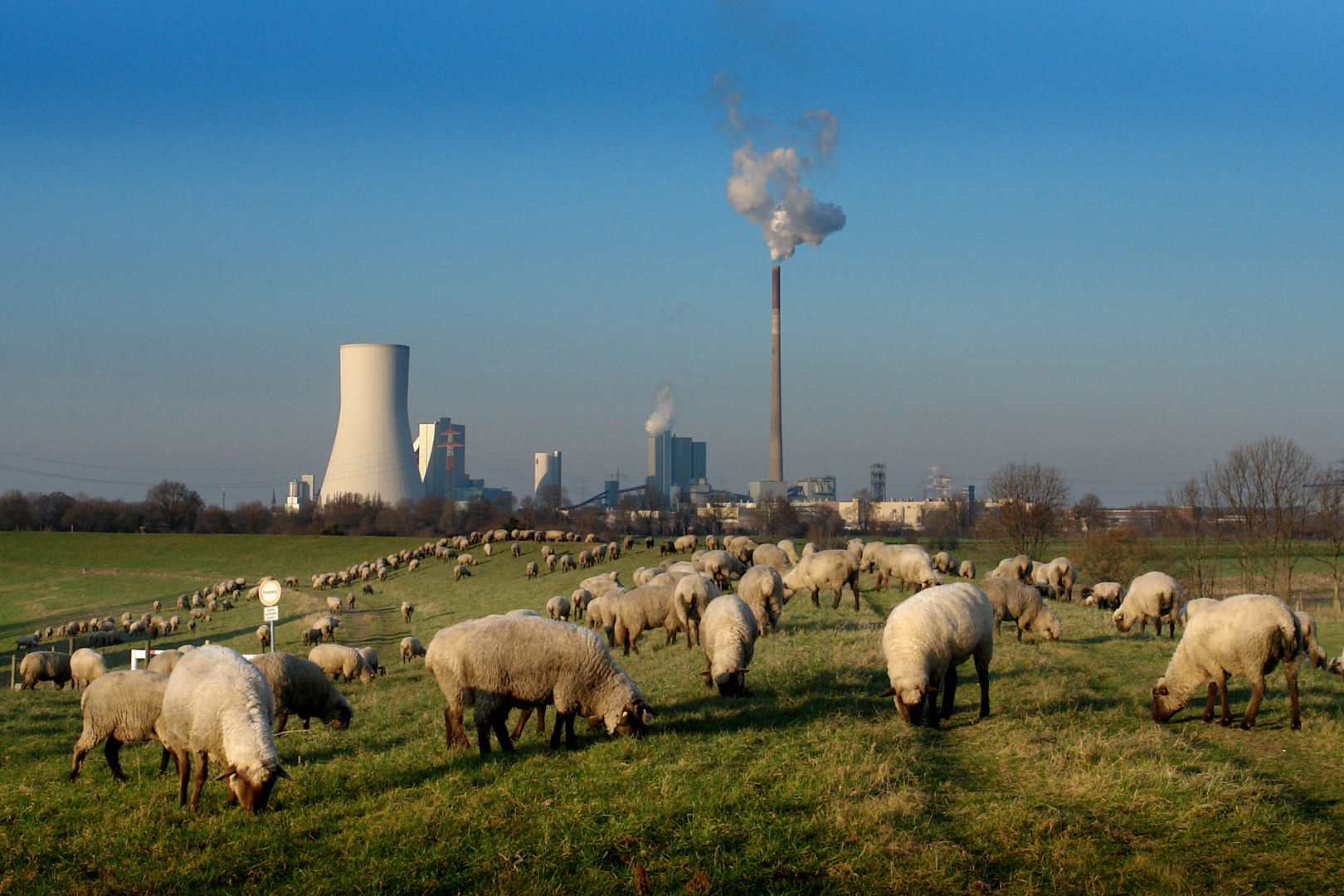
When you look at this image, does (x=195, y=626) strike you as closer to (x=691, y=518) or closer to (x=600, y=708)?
(x=600, y=708)

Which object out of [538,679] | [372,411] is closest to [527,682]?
[538,679]

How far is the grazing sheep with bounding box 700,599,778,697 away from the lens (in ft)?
38.6

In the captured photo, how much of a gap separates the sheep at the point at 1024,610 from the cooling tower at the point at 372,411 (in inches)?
2529

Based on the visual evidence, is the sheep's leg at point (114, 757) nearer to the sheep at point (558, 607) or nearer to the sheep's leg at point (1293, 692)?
the sheep's leg at point (1293, 692)

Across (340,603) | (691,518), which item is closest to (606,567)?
(340,603)

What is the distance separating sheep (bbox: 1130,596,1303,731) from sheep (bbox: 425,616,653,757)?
6.22 meters

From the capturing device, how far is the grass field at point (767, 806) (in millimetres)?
6215

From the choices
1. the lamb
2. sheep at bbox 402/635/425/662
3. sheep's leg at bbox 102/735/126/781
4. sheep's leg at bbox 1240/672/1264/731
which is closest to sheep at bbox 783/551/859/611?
the lamb

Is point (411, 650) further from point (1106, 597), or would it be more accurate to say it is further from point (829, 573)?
point (1106, 597)

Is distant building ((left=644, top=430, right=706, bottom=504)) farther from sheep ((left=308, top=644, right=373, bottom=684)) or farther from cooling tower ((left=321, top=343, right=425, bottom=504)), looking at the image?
sheep ((left=308, top=644, right=373, bottom=684))

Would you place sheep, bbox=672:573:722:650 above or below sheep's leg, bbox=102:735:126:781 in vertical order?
above

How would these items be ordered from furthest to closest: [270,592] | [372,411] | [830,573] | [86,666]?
[372,411] → [830,573] → [270,592] → [86,666]

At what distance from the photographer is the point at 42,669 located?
21.6m

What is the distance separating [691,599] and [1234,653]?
368 inches
